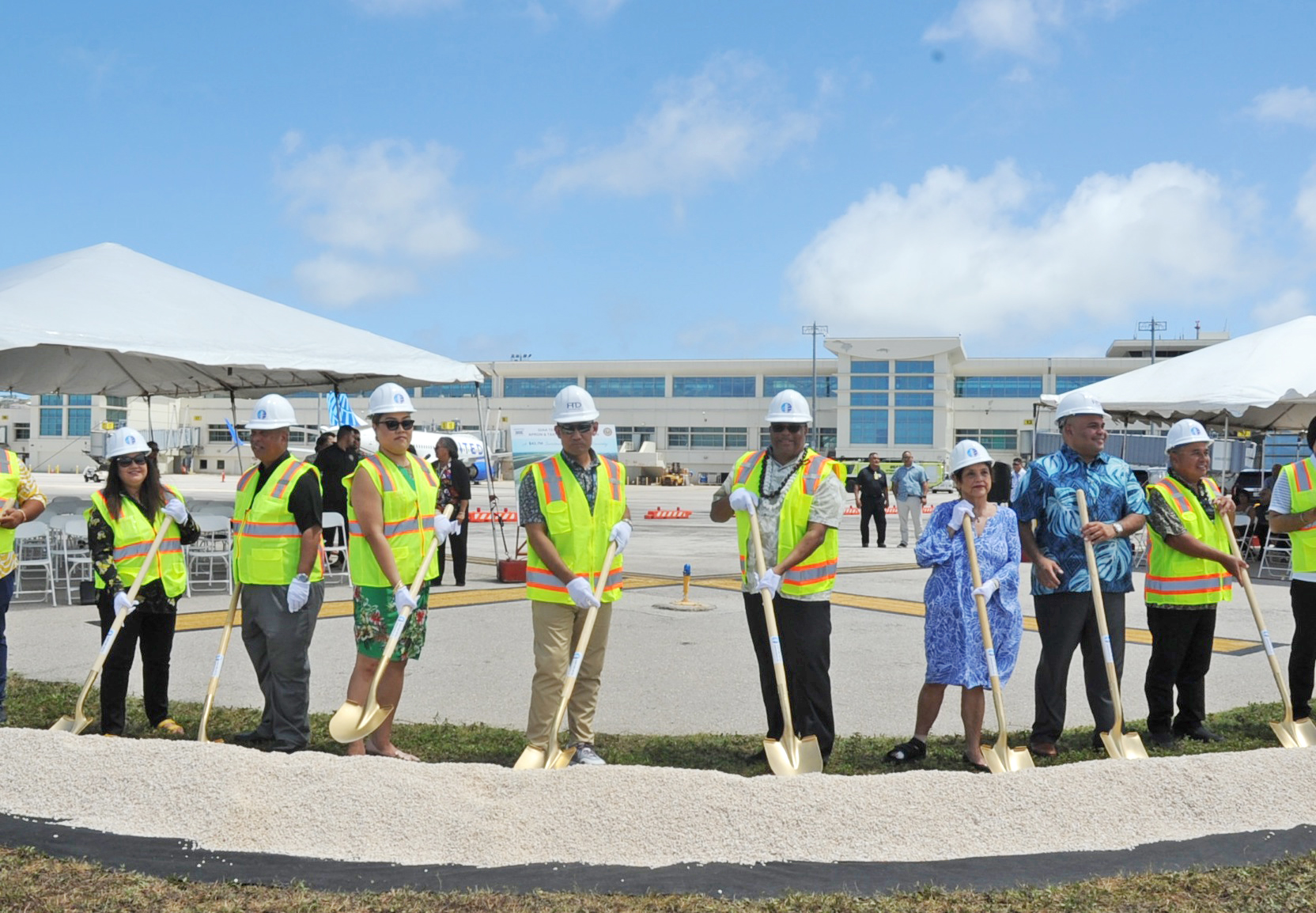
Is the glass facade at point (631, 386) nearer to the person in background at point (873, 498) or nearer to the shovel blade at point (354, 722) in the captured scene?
the person in background at point (873, 498)

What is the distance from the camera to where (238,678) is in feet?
25.5

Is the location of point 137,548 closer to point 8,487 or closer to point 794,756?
point 8,487

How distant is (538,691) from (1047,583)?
8.62 ft

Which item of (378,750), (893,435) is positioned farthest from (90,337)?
(893,435)

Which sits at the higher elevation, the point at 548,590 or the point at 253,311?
the point at 253,311

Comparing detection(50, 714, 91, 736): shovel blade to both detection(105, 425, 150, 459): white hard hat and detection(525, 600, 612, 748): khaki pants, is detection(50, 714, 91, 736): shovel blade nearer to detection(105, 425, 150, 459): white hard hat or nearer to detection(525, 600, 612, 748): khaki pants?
detection(105, 425, 150, 459): white hard hat

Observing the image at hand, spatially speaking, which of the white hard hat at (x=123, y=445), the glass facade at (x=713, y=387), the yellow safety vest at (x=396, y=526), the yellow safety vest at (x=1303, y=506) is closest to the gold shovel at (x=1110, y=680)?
the yellow safety vest at (x=1303, y=506)

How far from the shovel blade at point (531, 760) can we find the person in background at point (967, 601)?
1.80m

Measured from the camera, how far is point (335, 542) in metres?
13.0

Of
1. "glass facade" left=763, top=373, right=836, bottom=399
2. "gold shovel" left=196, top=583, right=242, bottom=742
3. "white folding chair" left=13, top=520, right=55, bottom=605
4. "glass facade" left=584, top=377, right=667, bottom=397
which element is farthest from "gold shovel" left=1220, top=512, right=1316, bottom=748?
"glass facade" left=584, top=377, right=667, bottom=397

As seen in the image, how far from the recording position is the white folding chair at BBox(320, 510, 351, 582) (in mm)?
12375

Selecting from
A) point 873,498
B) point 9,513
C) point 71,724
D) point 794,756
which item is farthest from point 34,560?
point 873,498

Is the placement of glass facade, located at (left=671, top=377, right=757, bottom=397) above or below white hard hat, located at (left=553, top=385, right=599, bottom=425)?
above

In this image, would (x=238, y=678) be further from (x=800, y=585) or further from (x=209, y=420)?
(x=209, y=420)
